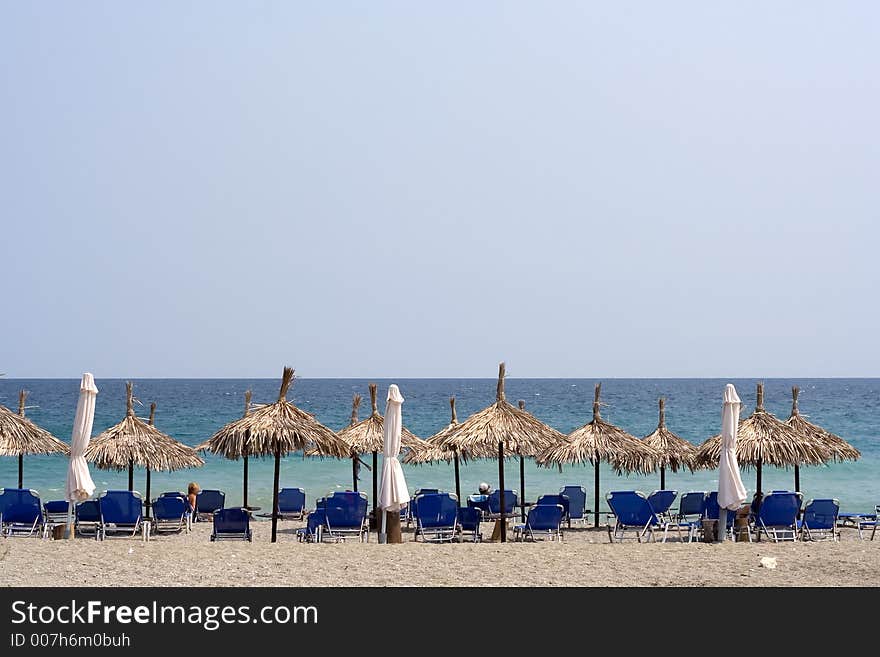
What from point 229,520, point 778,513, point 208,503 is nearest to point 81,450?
point 229,520

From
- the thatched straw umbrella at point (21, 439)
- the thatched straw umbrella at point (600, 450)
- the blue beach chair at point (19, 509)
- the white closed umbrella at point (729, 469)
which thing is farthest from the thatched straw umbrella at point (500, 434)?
the thatched straw umbrella at point (21, 439)

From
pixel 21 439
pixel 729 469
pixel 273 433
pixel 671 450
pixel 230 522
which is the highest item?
pixel 273 433

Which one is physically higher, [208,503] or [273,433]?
[273,433]

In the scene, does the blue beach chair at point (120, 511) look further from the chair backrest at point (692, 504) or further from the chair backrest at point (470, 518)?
the chair backrest at point (692, 504)

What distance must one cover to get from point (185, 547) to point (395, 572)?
2713 mm

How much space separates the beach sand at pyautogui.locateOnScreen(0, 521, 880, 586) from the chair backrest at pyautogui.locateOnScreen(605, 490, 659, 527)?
1550mm

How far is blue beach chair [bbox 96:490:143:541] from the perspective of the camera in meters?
13.0

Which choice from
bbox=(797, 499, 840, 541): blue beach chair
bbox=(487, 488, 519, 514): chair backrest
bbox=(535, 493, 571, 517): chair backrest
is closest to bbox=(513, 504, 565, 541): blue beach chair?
bbox=(535, 493, 571, 517): chair backrest

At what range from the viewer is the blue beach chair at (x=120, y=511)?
1297 centimetres

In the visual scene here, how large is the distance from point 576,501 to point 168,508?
20.5 feet

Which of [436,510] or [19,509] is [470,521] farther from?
[19,509]

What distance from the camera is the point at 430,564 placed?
9445 millimetres

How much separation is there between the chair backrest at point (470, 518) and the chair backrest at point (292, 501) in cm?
412
